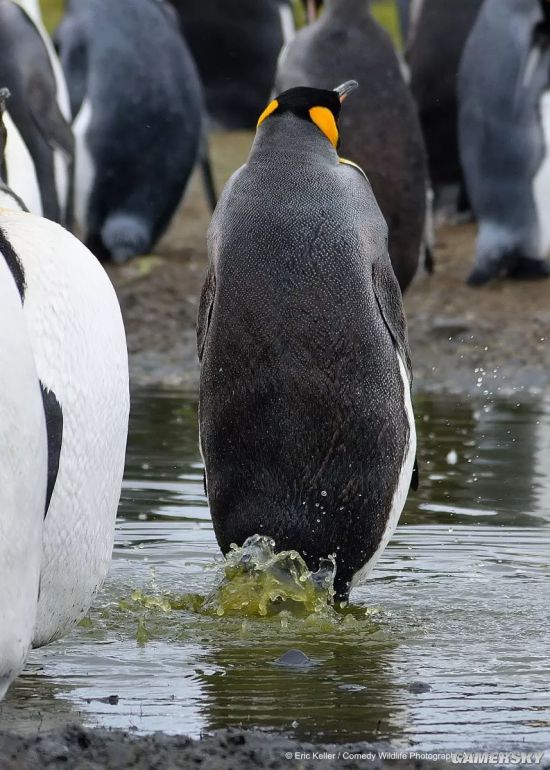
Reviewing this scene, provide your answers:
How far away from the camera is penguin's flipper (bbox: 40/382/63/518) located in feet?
11.2

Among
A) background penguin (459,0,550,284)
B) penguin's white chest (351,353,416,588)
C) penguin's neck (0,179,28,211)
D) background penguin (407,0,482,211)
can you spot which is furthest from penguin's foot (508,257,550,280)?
penguin's neck (0,179,28,211)

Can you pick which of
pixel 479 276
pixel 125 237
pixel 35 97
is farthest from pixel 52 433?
pixel 125 237

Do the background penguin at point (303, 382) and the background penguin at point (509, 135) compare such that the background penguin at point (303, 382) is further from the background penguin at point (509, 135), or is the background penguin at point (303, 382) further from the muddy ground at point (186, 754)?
the background penguin at point (509, 135)

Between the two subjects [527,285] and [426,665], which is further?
[527,285]

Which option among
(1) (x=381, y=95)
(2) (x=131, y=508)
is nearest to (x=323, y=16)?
(1) (x=381, y=95)

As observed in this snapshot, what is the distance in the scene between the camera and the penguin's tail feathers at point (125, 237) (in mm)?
12688

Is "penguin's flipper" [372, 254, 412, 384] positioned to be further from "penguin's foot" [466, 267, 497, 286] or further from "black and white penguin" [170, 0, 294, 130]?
"black and white penguin" [170, 0, 294, 130]

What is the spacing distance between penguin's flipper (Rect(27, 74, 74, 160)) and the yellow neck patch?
6.08 meters

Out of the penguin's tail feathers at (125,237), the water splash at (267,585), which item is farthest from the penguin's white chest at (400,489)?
the penguin's tail feathers at (125,237)

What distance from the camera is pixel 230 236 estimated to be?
4840 mm

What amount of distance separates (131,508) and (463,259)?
23.0ft

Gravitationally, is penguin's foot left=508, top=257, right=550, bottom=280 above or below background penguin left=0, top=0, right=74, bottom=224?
below

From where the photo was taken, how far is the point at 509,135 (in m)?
12.0

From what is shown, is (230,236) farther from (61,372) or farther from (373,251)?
(61,372)
